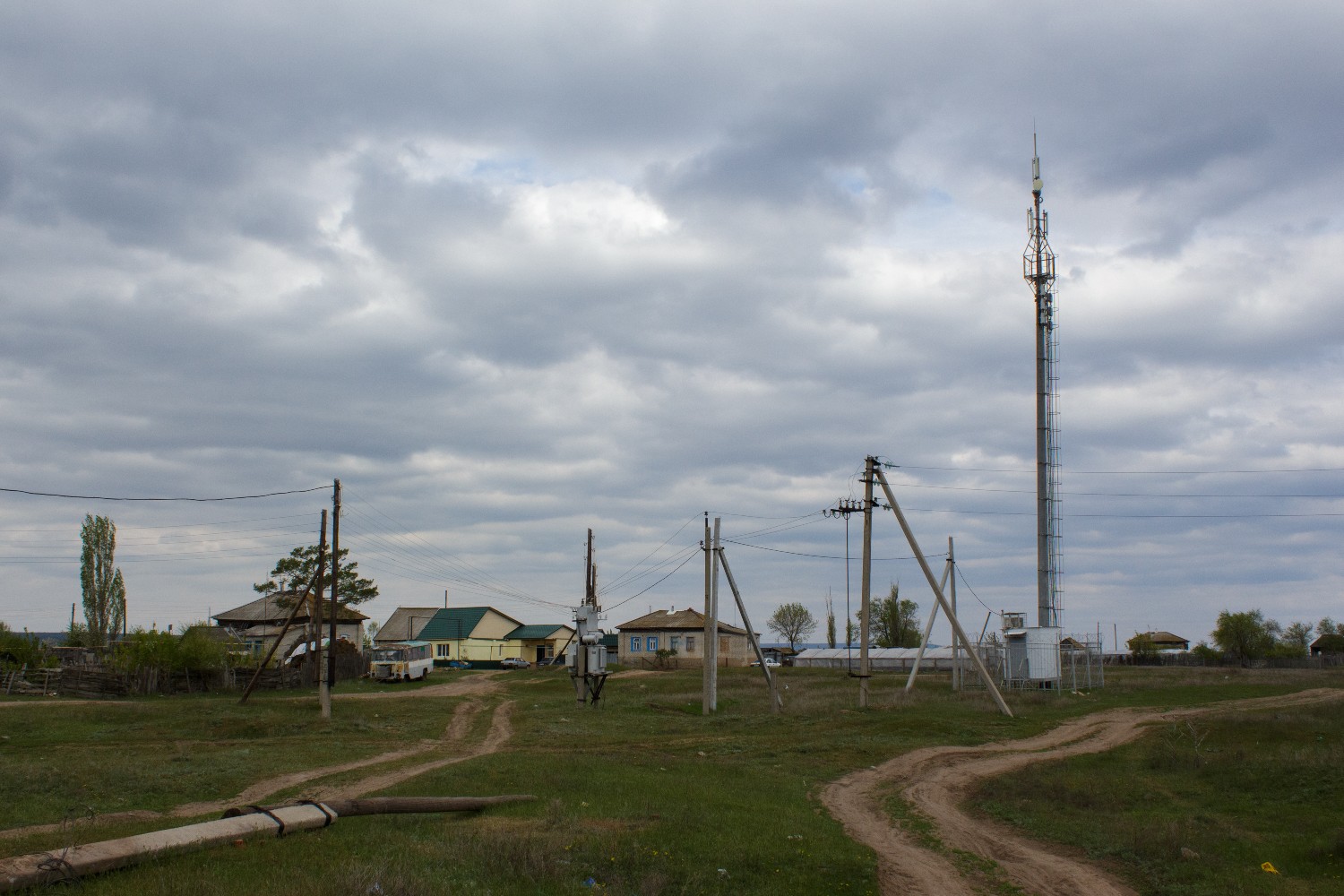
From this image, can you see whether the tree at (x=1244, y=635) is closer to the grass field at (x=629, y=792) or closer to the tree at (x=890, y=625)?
the tree at (x=890, y=625)

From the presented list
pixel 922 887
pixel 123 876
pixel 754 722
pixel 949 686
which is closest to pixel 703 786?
pixel 922 887

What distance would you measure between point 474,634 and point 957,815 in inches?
2812

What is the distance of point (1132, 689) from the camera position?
45.6m

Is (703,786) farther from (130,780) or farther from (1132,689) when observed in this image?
(1132,689)

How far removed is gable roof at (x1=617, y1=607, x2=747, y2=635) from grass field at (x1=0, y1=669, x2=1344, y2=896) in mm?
43629

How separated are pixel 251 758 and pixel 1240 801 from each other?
20.6 m

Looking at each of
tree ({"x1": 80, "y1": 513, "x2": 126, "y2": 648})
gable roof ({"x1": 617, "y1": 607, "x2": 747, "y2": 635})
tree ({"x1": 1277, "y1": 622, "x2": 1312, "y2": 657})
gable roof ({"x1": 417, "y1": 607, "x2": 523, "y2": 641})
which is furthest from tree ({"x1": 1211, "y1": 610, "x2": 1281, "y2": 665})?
tree ({"x1": 80, "y1": 513, "x2": 126, "y2": 648})

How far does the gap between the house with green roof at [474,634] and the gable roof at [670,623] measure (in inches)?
287

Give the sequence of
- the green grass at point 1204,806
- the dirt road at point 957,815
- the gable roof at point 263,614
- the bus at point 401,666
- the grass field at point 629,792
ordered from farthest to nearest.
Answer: the gable roof at point 263,614 → the bus at point 401,666 → the green grass at point 1204,806 → the dirt road at point 957,815 → the grass field at point 629,792

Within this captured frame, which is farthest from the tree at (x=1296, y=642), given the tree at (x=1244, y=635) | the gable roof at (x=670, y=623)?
the gable roof at (x=670, y=623)

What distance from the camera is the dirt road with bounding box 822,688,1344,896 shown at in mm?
12391

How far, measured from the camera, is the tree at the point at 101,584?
63.9 metres

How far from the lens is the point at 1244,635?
305ft

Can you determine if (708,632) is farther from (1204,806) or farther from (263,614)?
(263,614)
